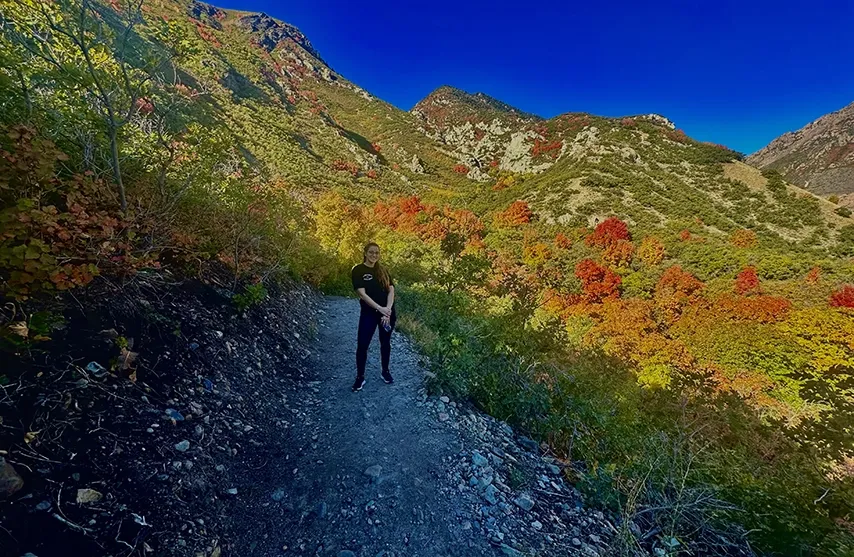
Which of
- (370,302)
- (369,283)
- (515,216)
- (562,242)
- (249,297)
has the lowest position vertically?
(249,297)

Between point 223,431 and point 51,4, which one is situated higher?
point 51,4

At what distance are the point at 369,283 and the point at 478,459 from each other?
258 centimetres

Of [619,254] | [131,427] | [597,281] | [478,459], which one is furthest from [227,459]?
[619,254]

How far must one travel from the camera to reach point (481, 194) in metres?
56.9

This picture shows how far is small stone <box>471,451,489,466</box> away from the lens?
3980 millimetres

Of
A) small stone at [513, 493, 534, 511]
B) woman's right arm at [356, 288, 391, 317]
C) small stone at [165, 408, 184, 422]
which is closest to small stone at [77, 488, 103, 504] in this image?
small stone at [165, 408, 184, 422]

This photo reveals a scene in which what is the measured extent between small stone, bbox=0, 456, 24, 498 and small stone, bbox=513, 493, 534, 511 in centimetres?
374

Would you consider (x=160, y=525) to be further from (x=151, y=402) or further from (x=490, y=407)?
(x=490, y=407)

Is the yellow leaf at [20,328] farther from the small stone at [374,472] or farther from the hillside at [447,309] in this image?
the small stone at [374,472]

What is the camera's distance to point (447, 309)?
1279 centimetres

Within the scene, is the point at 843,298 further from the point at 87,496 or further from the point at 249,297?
the point at 87,496

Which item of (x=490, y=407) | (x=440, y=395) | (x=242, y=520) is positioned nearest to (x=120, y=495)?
(x=242, y=520)

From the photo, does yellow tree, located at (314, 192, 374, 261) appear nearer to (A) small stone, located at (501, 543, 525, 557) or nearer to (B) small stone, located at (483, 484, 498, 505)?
(B) small stone, located at (483, 484, 498, 505)

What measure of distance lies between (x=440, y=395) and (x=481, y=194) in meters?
54.5
